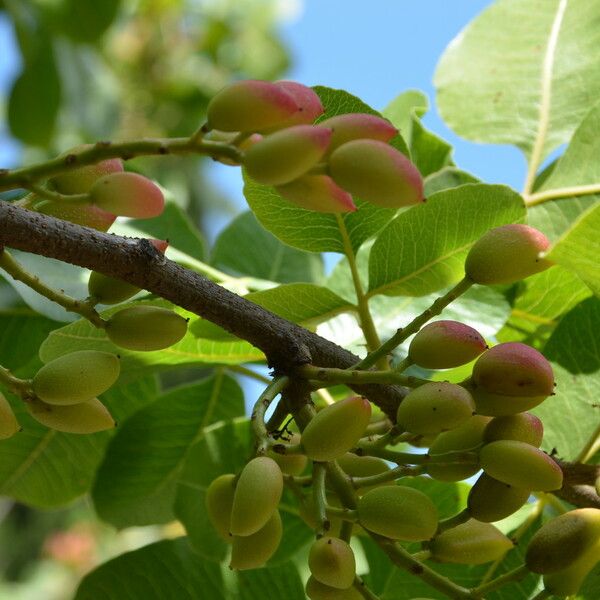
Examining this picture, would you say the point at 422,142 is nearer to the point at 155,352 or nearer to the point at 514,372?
the point at 155,352

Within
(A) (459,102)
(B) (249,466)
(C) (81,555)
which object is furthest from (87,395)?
(C) (81,555)

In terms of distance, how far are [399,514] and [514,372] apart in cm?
14

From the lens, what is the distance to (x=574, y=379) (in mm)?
1127

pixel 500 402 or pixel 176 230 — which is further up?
pixel 500 402

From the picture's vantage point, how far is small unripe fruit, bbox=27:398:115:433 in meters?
0.82

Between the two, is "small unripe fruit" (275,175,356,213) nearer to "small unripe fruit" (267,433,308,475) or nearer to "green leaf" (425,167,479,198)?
"small unripe fruit" (267,433,308,475)

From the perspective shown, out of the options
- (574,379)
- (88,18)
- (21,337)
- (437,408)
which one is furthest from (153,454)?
(88,18)

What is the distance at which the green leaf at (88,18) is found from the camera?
2.70m

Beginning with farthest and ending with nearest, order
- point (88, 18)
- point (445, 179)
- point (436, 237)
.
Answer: point (88, 18) < point (445, 179) < point (436, 237)

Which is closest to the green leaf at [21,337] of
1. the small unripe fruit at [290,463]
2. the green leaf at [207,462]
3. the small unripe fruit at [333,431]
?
the green leaf at [207,462]

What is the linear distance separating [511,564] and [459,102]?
2.15 ft

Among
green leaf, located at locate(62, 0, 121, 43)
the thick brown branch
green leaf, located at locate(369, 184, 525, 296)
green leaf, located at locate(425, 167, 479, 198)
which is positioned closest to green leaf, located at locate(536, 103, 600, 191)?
green leaf, located at locate(425, 167, 479, 198)

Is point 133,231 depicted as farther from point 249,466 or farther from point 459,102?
point 249,466

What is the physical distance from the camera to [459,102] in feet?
4.73
